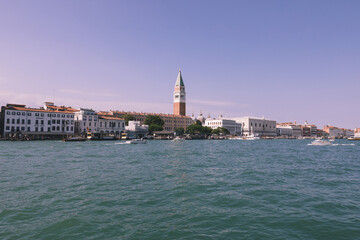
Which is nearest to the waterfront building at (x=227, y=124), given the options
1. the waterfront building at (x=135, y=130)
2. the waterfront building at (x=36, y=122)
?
the waterfront building at (x=135, y=130)

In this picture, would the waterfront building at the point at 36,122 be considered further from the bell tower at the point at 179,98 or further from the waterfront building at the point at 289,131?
the waterfront building at the point at 289,131

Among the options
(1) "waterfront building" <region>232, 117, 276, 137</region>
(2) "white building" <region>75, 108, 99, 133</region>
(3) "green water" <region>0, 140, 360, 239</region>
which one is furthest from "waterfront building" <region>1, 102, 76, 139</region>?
(1) "waterfront building" <region>232, 117, 276, 137</region>

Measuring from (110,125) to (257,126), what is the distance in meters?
105

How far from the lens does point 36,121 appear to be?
70.8 metres

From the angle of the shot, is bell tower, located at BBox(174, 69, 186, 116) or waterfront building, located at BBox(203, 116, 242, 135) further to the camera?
bell tower, located at BBox(174, 69, 186, 116)

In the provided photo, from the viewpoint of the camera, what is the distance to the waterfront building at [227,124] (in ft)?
478

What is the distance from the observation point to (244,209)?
9.14 m

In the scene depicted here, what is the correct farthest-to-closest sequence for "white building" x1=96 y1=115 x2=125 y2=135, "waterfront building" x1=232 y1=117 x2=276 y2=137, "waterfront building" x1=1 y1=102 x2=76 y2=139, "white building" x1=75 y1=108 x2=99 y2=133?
1. "waterfront building" x1=232 y1=117 x2=276 y2=137
2. "white building" x1=96 y1=115 x2=125 y2=135
3. "white building" x1=75 y1=108 x2=99 y2=133
4. "waterfront building" x1=1 y1=102 x2=76 y2=139

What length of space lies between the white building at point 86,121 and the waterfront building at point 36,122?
411 cm

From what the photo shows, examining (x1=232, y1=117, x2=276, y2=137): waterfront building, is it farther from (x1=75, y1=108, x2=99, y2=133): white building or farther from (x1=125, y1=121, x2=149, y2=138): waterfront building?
(x1=75, y1=108, x2=99, y2=133): white building

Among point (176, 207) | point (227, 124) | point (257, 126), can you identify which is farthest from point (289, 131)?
point (176, 207)

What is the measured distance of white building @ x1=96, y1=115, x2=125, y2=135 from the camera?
86.4 metres

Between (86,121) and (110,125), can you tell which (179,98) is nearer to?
(110,125)

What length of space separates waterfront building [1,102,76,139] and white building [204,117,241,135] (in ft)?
290
